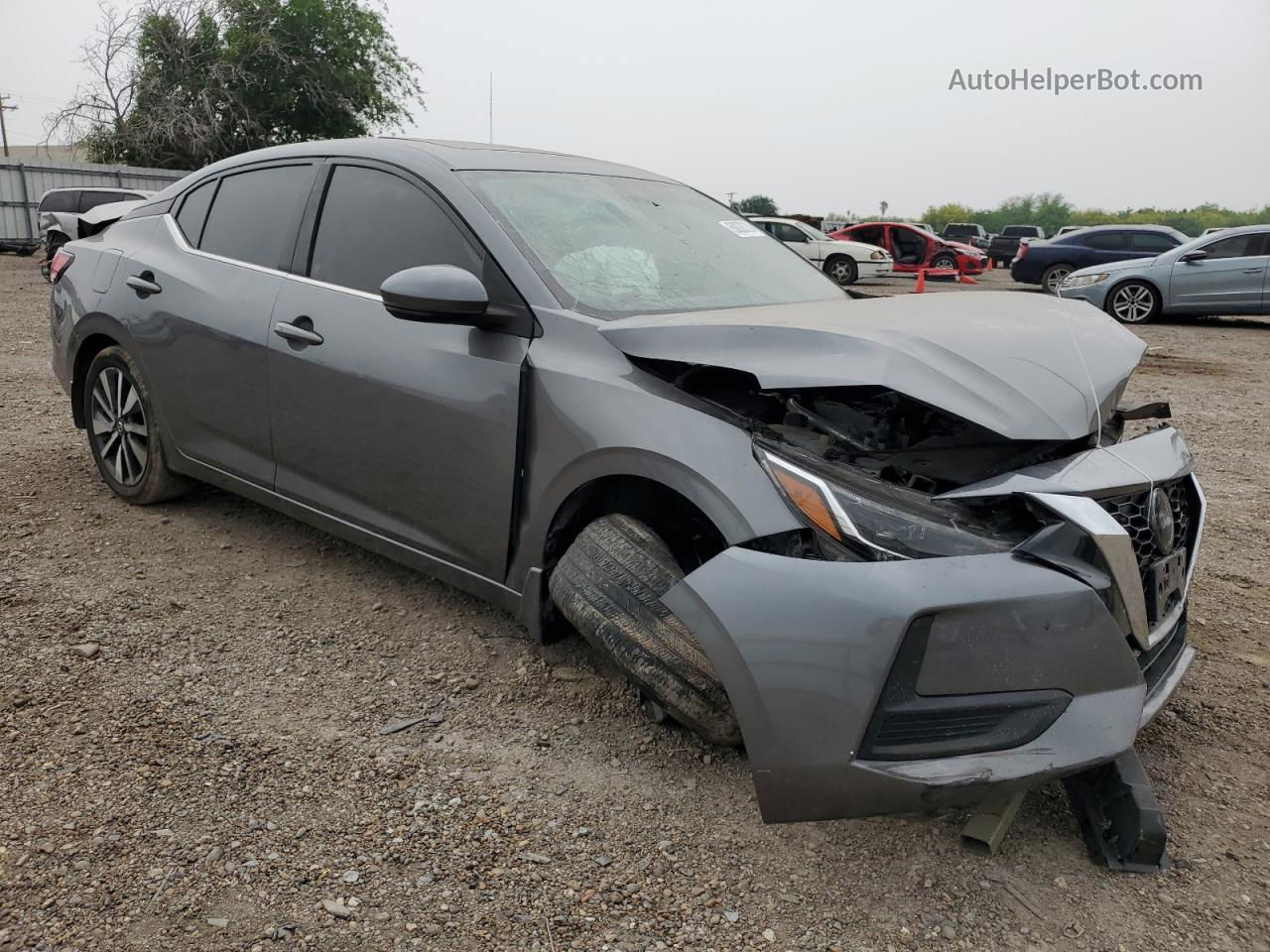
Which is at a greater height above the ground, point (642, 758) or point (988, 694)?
point (988, 694)

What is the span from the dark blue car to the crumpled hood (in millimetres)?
16130

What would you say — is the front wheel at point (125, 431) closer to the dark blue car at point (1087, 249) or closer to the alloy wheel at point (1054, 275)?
the dark blue car at point (1087, 249)

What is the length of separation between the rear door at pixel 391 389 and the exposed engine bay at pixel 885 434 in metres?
0.71

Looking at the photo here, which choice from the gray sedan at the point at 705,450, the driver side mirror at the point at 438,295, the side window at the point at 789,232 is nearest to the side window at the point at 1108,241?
the side window at the point at 789,232

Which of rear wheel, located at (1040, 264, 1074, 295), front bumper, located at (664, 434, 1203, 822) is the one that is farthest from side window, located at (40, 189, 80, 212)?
front bumper, located at (664, 434, 1203, 822)

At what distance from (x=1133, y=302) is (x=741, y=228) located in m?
12.2

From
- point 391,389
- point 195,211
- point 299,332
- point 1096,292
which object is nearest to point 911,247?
point 1096,292

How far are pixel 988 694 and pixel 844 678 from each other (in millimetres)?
281

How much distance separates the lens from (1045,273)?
18516mm

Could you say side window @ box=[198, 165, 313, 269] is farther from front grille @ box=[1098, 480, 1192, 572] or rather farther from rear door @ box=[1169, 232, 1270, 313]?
rear door @ box=[1169, 232, 1270, 313]

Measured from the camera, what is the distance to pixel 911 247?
2436cm

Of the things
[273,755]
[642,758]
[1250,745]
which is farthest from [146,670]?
[1250,745]

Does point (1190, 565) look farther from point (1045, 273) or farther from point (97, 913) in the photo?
point (1045, 273)

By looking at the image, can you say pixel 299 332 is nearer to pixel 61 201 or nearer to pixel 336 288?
pixel 336 288
